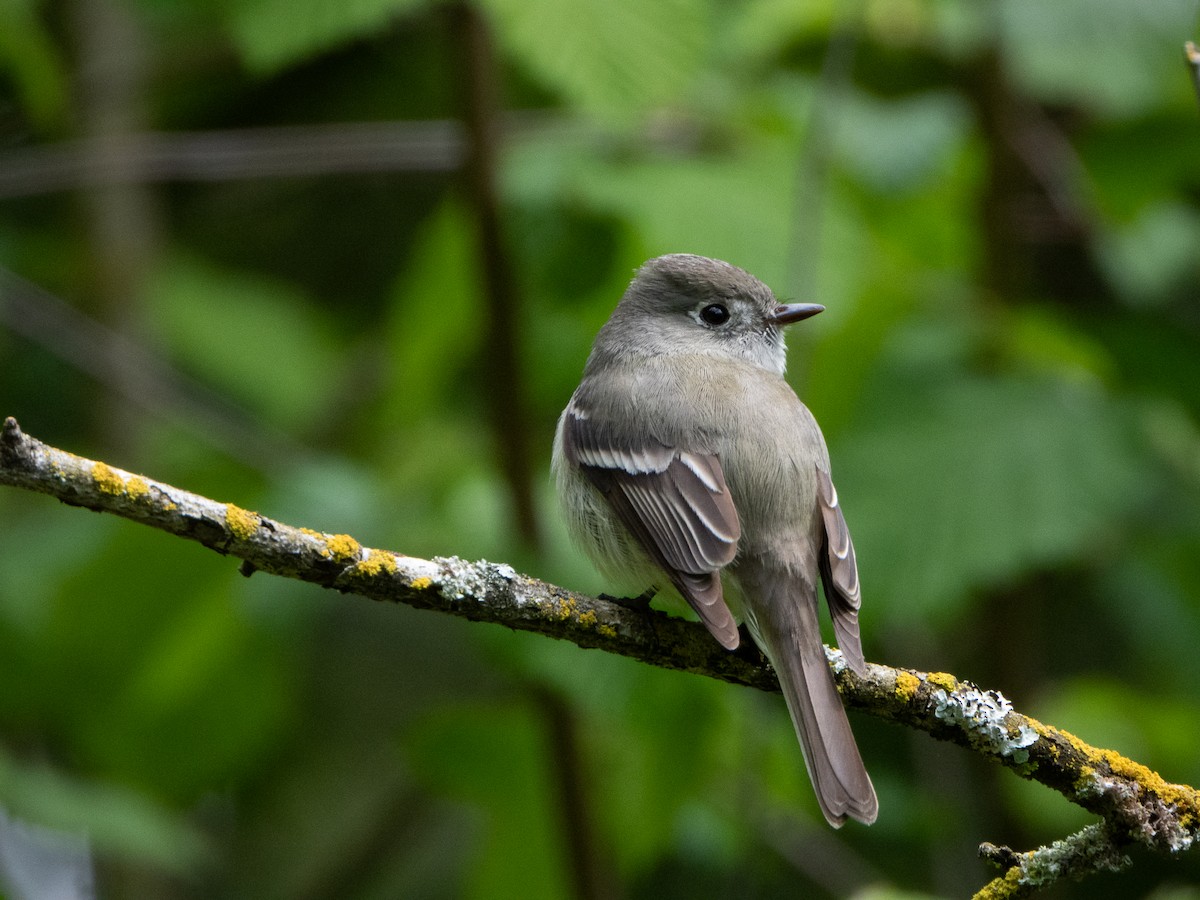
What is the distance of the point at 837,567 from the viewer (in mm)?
3150

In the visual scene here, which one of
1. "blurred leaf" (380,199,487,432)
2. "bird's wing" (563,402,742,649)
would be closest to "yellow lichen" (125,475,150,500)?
"bird's wing" (563,402,742,649)

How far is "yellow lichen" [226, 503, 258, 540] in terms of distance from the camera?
6.80 ft

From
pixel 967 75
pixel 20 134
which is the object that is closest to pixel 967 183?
pixel 967 75

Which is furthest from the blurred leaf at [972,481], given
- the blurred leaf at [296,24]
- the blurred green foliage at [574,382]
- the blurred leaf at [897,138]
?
the blurred leaf at [296,24]

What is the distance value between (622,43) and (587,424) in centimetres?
96

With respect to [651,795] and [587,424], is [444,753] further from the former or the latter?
[587,424]

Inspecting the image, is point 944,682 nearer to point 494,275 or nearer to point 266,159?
point 494,275

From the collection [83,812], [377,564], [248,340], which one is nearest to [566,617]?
[377,564]

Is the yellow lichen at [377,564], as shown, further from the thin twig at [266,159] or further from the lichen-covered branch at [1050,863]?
the thin twig at [266,159]

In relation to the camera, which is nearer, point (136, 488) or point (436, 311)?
point (136, 488)

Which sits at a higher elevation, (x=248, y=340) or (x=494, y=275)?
(x=248, y=340)

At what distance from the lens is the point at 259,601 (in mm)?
3883

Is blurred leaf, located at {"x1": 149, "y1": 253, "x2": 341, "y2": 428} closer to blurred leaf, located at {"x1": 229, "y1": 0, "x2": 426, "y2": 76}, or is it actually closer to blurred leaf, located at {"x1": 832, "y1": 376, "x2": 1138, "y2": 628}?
blurred leaf, located at {"x1": 229, "y1": 0, "x2": 426, "y2": 76}

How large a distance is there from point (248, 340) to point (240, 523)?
162 inches
